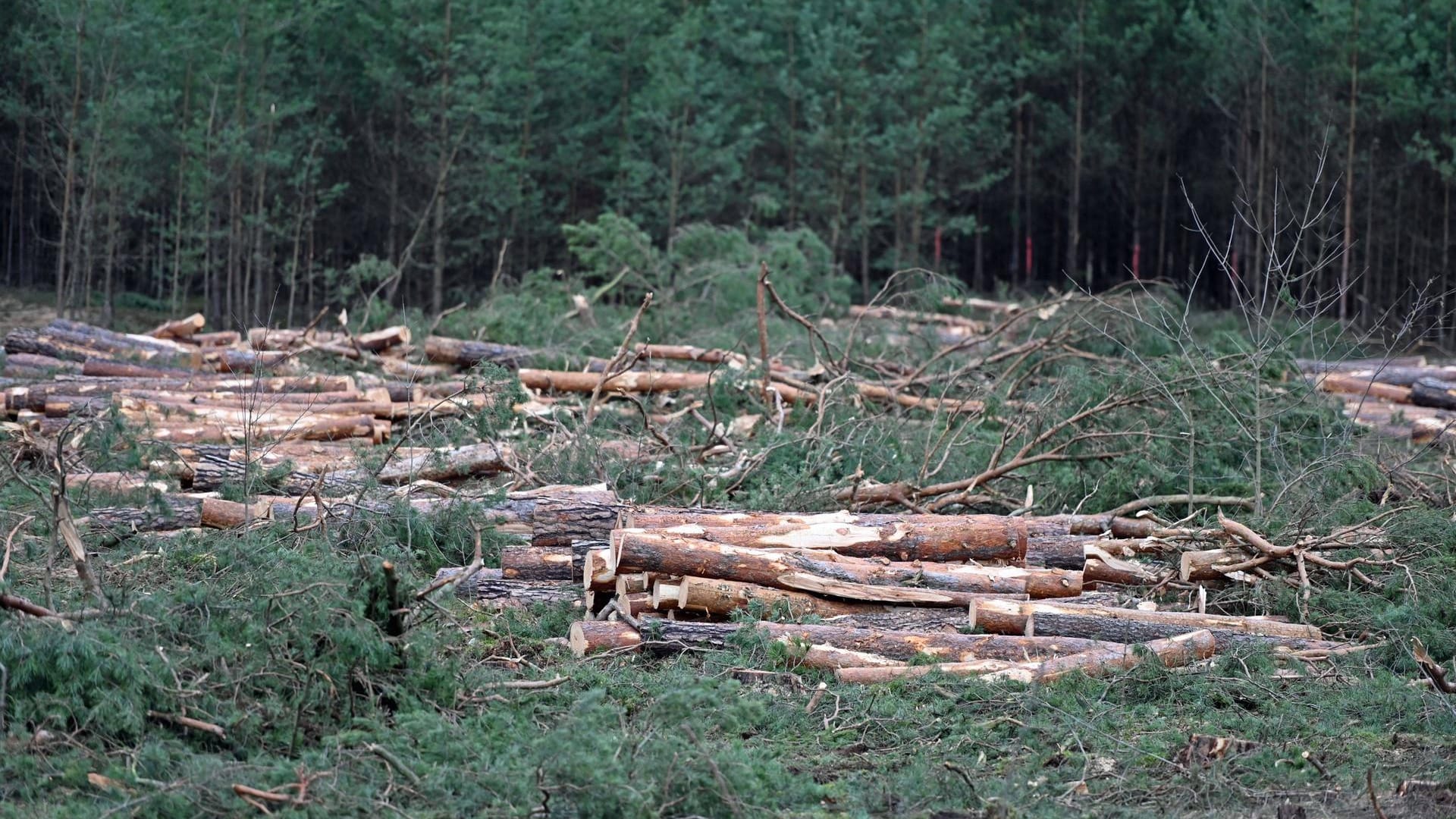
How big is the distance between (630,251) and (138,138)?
10.5 m

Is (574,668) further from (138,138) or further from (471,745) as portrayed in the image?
(138,138)

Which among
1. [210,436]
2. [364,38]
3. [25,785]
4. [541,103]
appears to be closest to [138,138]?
[364,38]

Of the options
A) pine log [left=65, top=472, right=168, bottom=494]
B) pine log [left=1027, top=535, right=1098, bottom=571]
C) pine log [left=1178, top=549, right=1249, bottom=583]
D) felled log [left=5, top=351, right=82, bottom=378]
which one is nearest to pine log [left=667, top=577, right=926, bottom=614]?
pine log [left=1027, top=535, right=1098, bottom=571]

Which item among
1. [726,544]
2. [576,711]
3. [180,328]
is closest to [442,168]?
[180,328]

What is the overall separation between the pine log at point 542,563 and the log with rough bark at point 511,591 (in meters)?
0.04

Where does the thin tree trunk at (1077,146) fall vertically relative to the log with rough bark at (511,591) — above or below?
above

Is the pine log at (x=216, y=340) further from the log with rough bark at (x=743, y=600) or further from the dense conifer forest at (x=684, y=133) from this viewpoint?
the log with rough bark at (x=743, y=600)

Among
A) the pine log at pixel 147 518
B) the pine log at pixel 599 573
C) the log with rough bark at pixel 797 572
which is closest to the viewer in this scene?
the log with rough bark at pixel 797 572

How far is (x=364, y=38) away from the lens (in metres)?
26.8

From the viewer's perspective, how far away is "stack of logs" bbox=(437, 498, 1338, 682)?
6035 mm

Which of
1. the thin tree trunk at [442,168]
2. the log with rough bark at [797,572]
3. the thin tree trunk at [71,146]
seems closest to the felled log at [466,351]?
the log with rough bark at [797,572]

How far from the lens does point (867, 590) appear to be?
643 cm

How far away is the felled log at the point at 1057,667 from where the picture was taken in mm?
5809

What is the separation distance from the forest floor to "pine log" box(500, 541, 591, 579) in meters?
0.31
